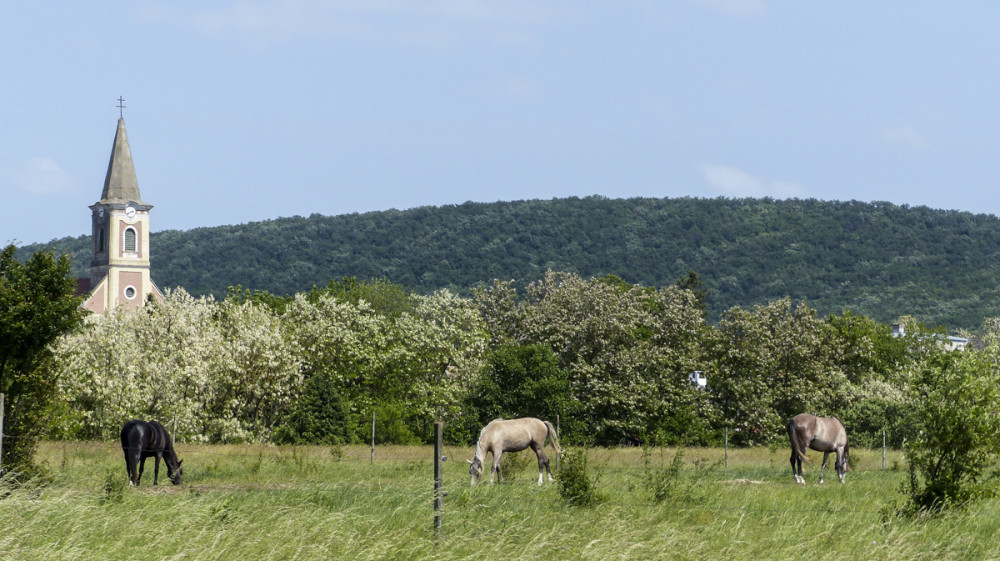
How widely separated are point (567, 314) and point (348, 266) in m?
144

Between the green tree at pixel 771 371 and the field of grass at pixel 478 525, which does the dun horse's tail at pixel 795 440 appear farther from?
the green tree at pixel 771 371

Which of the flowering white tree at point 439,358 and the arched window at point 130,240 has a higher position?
the arched window at point 130,240

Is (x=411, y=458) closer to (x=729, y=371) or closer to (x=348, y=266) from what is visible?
(x=729, y=371)

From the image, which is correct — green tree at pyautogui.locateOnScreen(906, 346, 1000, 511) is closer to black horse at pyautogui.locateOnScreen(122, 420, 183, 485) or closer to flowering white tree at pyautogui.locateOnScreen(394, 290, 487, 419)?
black horse at pyautogui.locateOnScreen(122, 420, 183, 485)

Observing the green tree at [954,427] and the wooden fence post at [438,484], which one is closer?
the wooden fence post at [438,484]

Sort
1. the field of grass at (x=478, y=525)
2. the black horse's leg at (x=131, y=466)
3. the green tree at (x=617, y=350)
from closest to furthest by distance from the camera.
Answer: the field of grass at (x=478, y=525) < the black horse's leg at (x=131, y=466) < the green tree at (x=617, y=350)

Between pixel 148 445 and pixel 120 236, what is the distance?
9347cm

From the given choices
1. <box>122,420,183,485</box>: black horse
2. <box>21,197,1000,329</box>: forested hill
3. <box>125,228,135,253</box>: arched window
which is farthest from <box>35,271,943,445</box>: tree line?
<box>21,197,1000,329</box>: forested hill

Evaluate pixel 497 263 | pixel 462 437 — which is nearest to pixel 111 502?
pixel 462 437

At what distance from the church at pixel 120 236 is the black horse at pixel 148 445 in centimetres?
8912

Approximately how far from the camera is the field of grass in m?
13.4

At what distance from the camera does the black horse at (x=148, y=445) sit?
24.4 metres

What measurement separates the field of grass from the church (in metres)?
91.7

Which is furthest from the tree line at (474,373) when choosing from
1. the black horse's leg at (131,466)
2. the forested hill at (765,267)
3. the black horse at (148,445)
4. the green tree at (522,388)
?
the forested hill at (765,267)
